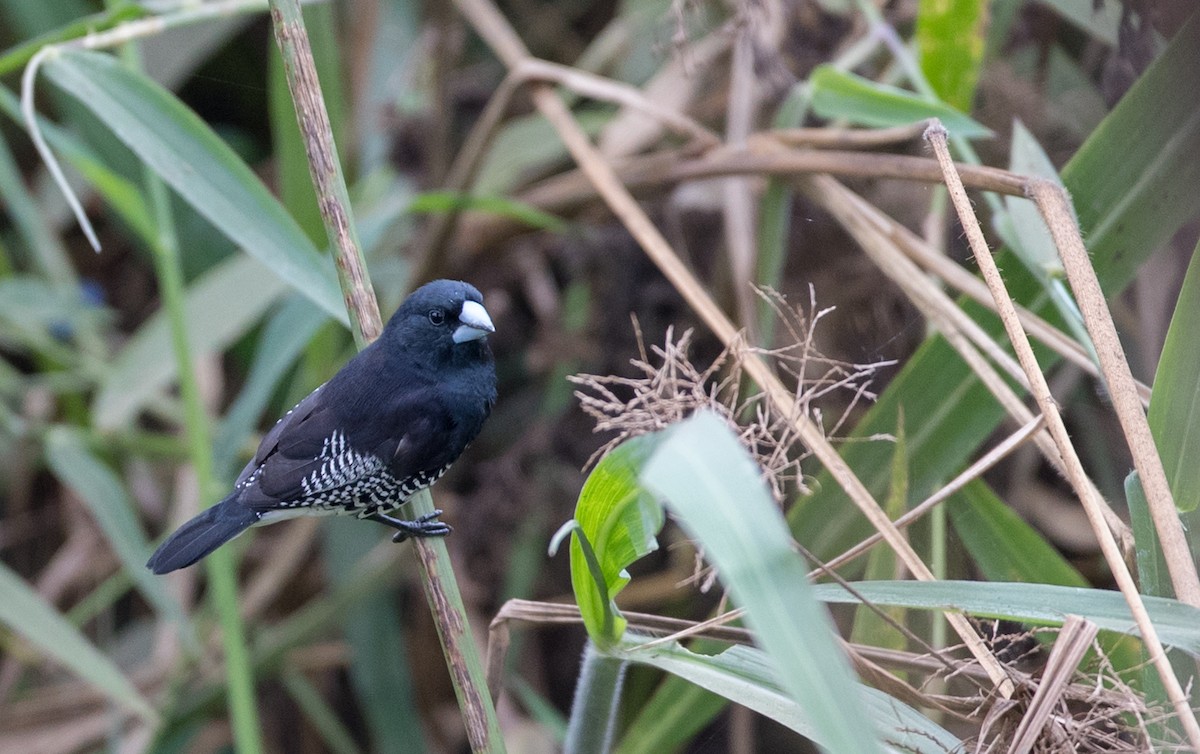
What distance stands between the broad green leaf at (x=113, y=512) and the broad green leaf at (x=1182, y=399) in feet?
6.07

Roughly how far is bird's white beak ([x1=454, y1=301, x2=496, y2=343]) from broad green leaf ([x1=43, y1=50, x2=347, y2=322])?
191 mm

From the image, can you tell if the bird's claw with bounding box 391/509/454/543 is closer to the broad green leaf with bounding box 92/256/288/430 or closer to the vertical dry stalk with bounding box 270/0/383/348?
the vertical dry stalk with bounding box 270/0/383/348

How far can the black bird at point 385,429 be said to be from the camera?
166cm

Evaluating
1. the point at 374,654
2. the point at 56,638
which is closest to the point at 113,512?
the point at 56,638

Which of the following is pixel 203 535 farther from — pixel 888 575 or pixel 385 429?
pixel 888 575

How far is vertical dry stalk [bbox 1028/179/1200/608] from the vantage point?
1178mm

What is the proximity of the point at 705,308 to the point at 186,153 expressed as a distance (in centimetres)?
87

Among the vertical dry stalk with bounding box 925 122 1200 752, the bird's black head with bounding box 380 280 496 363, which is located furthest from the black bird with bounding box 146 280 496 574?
the vertical dry stalk with bounding box 925 122 1200 752

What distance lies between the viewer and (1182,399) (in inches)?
50.2

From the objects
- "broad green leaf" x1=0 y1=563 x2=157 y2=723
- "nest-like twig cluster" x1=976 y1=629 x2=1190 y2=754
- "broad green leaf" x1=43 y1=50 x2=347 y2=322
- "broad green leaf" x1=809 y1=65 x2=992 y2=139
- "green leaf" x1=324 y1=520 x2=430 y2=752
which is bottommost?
"green leaf" x1=324 y1=520 x2=430 y2=752

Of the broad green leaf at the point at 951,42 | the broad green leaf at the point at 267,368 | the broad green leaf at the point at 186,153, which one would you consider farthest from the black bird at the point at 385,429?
the broad green leaf at the point at 951,42

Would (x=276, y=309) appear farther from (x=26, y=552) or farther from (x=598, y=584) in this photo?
(x=598, y=584)

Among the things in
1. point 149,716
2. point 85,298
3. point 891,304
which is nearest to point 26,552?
point 85,298

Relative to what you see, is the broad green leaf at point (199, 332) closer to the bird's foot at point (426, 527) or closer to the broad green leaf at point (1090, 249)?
the bird's foot at point (426, 527)
